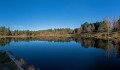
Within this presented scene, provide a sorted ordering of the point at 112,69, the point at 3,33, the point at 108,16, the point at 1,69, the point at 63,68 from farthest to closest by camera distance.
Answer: the point at 3,33, the point at 108,16, the point at 63,68, the point at 112,69, the point at 1,69

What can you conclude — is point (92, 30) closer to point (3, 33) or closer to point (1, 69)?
point (1, 69)

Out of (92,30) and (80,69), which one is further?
(92,30)

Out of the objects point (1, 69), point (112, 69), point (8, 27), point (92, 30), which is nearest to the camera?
point (1, 69)

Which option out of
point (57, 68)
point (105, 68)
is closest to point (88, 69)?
point (105, 68)

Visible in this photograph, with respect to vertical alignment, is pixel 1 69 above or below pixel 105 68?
above

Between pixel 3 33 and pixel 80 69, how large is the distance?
15573 centimetres

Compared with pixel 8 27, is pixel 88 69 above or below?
below

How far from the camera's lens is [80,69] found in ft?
37.0

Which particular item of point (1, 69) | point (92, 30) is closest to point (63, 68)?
point (1, 69)

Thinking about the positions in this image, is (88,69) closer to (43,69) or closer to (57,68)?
(57,68)

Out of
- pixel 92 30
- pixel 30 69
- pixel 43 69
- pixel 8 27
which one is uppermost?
pixel 8 27

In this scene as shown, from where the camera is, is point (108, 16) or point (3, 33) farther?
point (3, 33)

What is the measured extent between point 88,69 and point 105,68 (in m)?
2.60

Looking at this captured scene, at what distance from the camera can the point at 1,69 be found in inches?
389
